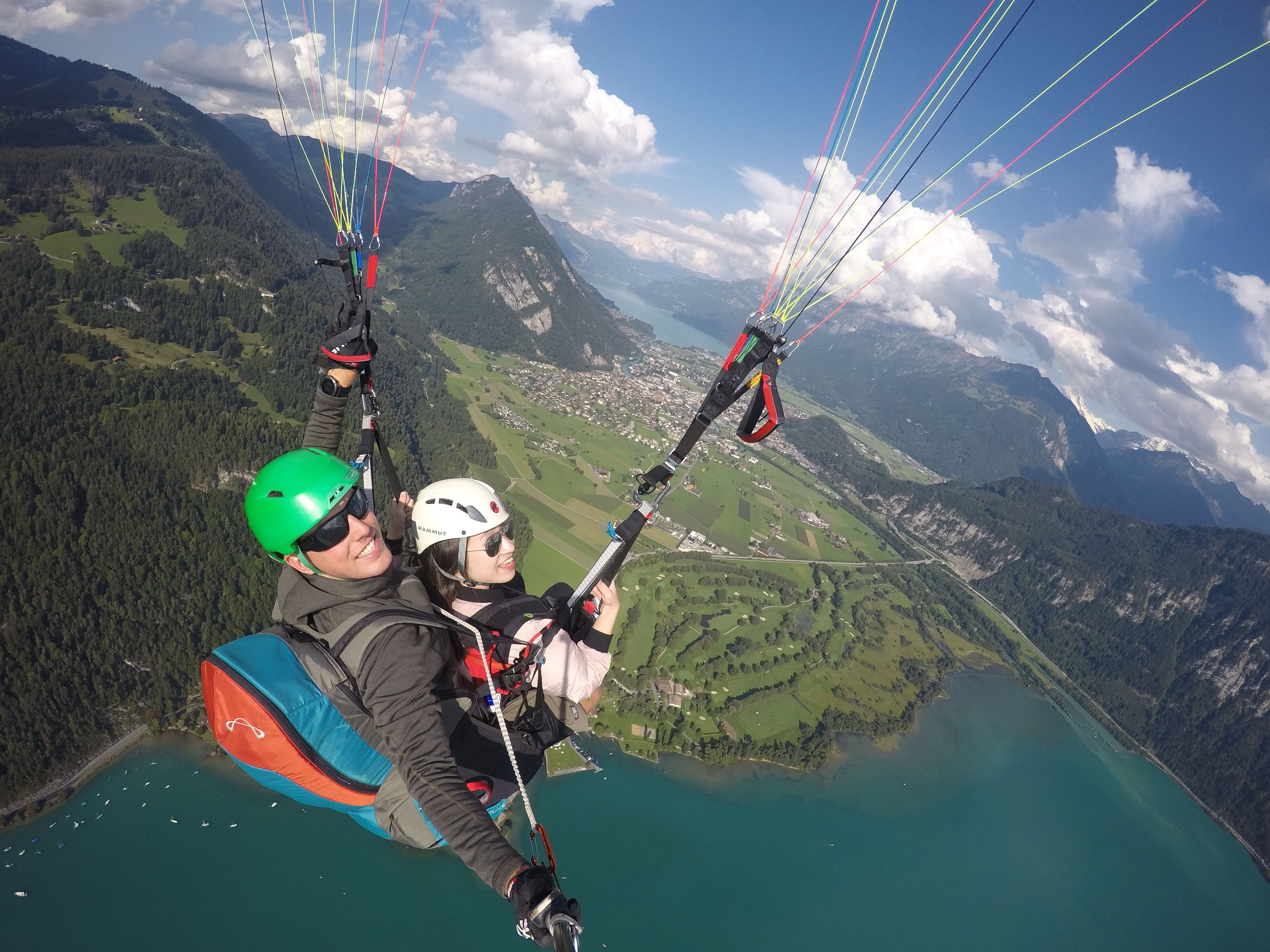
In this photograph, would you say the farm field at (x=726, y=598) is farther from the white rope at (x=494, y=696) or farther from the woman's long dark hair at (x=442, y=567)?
the white rope at (x=494, y=696)

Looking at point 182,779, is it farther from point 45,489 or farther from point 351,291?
point 351,291

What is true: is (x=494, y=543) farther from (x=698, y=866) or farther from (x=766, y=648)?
(x=766, y=648)

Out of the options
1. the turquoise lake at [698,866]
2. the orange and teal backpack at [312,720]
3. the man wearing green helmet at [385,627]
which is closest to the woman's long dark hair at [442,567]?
the man wearing green helmet at [385,627]

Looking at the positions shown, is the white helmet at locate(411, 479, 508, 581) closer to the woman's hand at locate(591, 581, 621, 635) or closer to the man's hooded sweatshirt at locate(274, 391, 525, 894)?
the man's hooded sweatshirt at locate(274, 391, 525, 894)

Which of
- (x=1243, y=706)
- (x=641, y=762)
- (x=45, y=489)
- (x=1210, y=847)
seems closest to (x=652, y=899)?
(x=641, y=762)

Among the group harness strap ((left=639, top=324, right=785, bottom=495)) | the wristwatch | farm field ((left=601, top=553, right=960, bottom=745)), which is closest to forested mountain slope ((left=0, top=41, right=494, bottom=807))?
farm field ((left=601, top=553, right=960, bottom=745))
